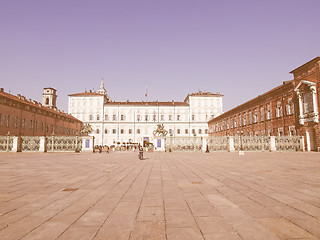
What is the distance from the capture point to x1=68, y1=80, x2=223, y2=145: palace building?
216 feet

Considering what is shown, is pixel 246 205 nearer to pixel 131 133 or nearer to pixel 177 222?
pixel 177 222

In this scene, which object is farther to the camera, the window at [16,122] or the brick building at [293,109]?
the window at [16,122]

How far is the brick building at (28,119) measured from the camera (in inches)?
1426

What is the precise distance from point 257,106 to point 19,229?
4037cm

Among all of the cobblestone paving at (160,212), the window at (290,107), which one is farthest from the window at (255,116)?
the cobblestone paving at (160,212)

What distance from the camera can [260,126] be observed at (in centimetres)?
3697

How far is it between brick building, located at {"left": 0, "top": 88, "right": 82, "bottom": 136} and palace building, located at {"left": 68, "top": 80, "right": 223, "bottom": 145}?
6.38 m

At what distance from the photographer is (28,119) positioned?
4256 cm

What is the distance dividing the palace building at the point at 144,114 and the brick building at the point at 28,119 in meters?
6.38

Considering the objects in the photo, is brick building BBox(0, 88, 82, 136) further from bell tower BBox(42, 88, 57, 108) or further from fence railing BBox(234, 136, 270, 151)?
fence railing BBox(234, 136, 270, 151)

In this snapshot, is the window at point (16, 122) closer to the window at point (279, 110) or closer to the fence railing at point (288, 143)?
the fence railing at point (288, 143)

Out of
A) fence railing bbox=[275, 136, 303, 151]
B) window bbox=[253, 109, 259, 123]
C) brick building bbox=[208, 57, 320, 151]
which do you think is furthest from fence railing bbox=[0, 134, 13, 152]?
window bbox=[253, 109, 259, 123]

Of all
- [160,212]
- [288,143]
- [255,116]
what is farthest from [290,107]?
[160,212]

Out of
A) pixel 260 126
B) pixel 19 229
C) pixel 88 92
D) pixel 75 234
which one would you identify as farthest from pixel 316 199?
pixel 88 92
